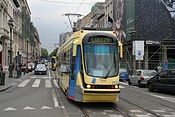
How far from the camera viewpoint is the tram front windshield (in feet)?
33.9

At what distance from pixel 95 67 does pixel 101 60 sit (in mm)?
382

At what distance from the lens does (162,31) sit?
3850 cm

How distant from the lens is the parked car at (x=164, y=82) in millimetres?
15824

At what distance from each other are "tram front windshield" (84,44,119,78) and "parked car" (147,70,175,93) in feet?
21.2

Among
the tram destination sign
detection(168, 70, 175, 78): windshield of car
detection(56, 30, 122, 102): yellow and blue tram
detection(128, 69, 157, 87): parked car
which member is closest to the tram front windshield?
detection(56, 30, 122, 102): yellow and blue tram

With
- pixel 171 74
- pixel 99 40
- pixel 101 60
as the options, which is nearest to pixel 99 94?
pixel 101 60

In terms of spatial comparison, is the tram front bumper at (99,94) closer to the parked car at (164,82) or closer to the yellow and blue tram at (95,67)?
the yellow and blue tram at (95,67)

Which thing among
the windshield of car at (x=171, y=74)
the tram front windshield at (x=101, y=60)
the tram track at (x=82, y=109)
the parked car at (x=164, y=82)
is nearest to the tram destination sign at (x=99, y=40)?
the tram front windshield at (x=101, y=60)

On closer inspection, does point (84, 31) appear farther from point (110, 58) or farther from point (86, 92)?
point (86, 92)

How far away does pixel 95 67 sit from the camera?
409 inches

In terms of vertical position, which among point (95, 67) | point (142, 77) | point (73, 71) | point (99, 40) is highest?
point (99, 40)

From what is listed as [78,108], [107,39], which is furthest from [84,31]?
[78,108]

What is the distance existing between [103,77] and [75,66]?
135cm

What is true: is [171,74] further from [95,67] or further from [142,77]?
[95,67]
